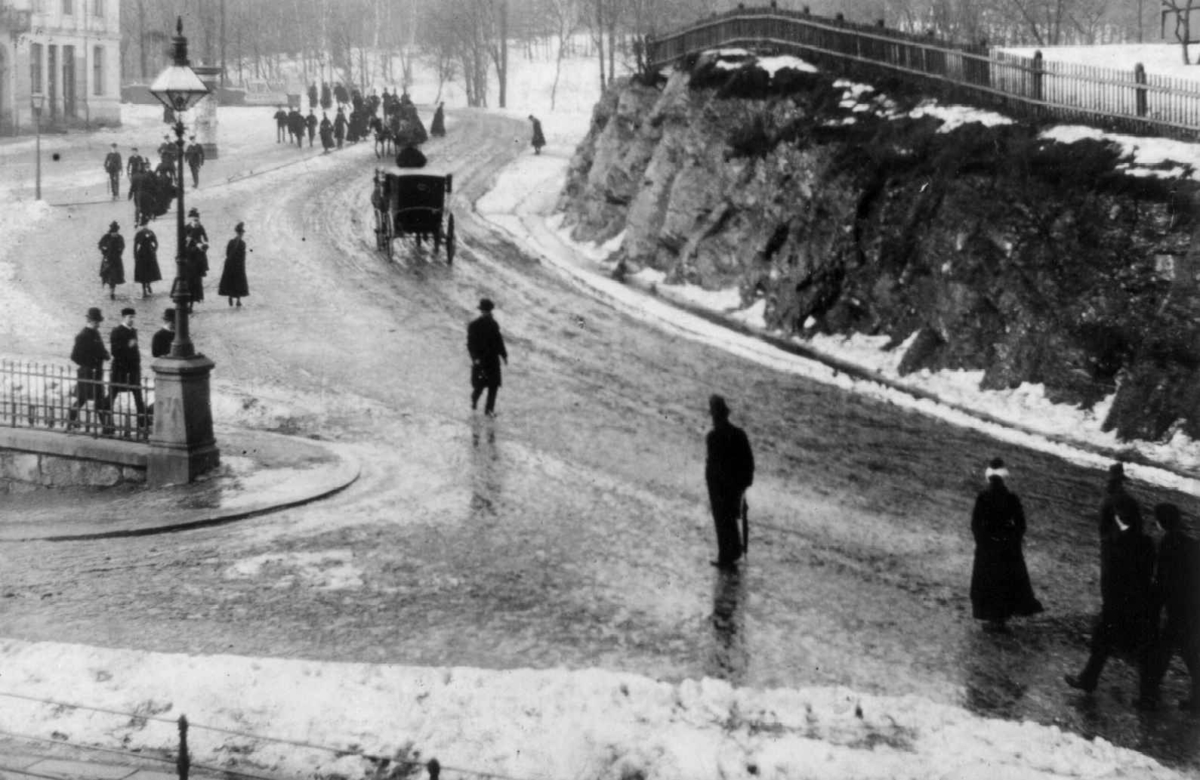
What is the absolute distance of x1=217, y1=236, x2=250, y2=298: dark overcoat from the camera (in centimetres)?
2539


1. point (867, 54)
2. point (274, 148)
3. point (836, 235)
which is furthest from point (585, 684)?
point (274, 148)

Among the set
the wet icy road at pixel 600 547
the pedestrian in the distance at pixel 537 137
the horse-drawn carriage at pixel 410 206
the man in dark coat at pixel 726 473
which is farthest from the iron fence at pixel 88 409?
the pedestrian in the distance at pixel 537 137

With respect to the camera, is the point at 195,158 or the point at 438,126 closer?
the point at 195,158

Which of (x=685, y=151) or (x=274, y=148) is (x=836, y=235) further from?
(x=274, y=148)

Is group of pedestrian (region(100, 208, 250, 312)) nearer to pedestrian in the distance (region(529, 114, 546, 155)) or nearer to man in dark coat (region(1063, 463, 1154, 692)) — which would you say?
man in dark coat (region(1063, 463, 1154, 692))

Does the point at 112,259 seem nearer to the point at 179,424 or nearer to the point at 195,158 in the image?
the point at 179,424

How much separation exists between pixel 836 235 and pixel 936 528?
41.1 ft

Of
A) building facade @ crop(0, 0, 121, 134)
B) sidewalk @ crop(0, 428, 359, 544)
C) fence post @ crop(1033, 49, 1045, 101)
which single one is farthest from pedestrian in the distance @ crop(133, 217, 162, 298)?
building facade @ crop(0, 0, 121, 134)

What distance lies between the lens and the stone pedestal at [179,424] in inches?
597

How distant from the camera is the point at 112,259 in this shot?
26.0 metres

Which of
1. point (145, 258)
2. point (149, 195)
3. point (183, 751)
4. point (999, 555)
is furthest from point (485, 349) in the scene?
point (149, 195)

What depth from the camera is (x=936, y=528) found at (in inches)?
545

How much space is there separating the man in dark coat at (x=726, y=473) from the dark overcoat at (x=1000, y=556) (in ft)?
7.08

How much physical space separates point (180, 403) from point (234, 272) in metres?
10.8
